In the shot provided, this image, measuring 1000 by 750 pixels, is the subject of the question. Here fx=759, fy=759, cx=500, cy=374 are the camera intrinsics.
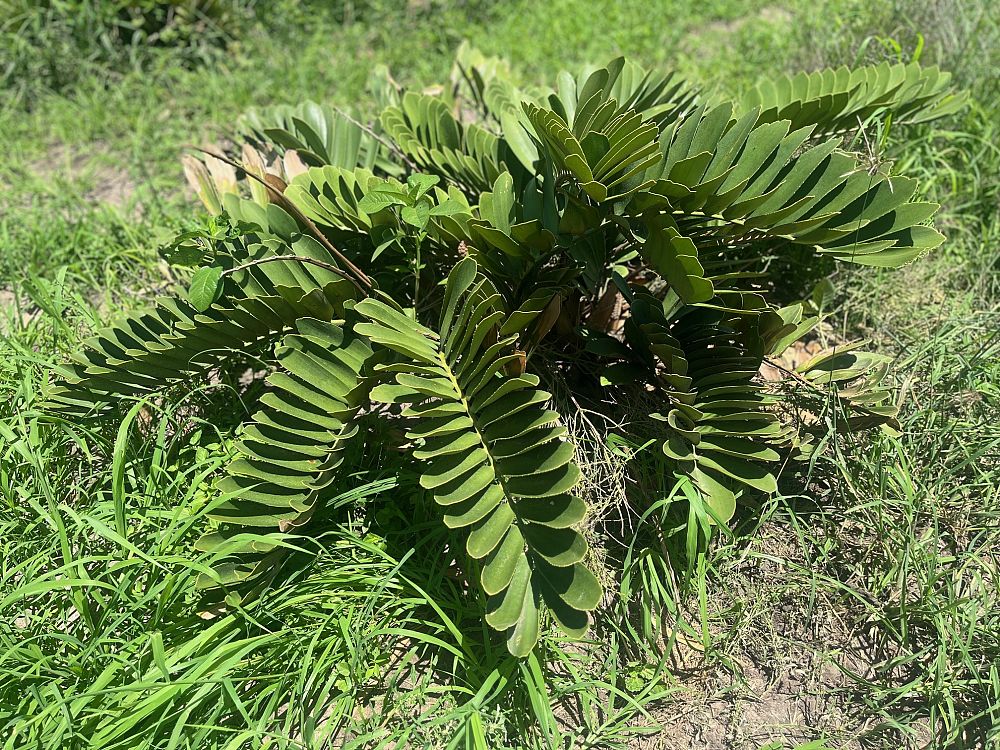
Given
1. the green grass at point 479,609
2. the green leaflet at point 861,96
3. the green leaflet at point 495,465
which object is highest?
the green leaflet at point 861,96

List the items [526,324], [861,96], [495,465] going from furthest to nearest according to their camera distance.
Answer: [861,96]
[526,324]
[495,465]

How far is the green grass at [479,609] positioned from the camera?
5.60 ft

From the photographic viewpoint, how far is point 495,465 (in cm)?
170

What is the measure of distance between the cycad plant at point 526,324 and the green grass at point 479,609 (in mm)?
128

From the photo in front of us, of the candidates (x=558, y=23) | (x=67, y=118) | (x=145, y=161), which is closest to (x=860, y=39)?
(x=558, y=23)

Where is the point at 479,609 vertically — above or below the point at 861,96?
below

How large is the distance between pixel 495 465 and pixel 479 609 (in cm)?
42

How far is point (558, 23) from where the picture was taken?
4.46 metres

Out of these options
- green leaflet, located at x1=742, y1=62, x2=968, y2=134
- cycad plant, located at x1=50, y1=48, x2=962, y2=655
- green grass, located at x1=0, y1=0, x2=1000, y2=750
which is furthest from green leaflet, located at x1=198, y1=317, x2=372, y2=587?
green leaflet, located at x1=742, y1=62, x2=968, y2=134

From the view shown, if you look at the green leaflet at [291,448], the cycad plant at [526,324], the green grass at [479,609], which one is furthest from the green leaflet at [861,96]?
the green leaflet at [291,448]

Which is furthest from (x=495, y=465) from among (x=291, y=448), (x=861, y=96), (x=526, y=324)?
(x=861, y=96)

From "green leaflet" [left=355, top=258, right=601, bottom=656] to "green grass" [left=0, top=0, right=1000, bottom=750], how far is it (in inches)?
9.5

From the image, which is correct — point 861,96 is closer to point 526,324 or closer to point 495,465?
point 526,324

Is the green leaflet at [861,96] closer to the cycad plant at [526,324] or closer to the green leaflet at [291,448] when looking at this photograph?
the cycad plant at [526,324]
